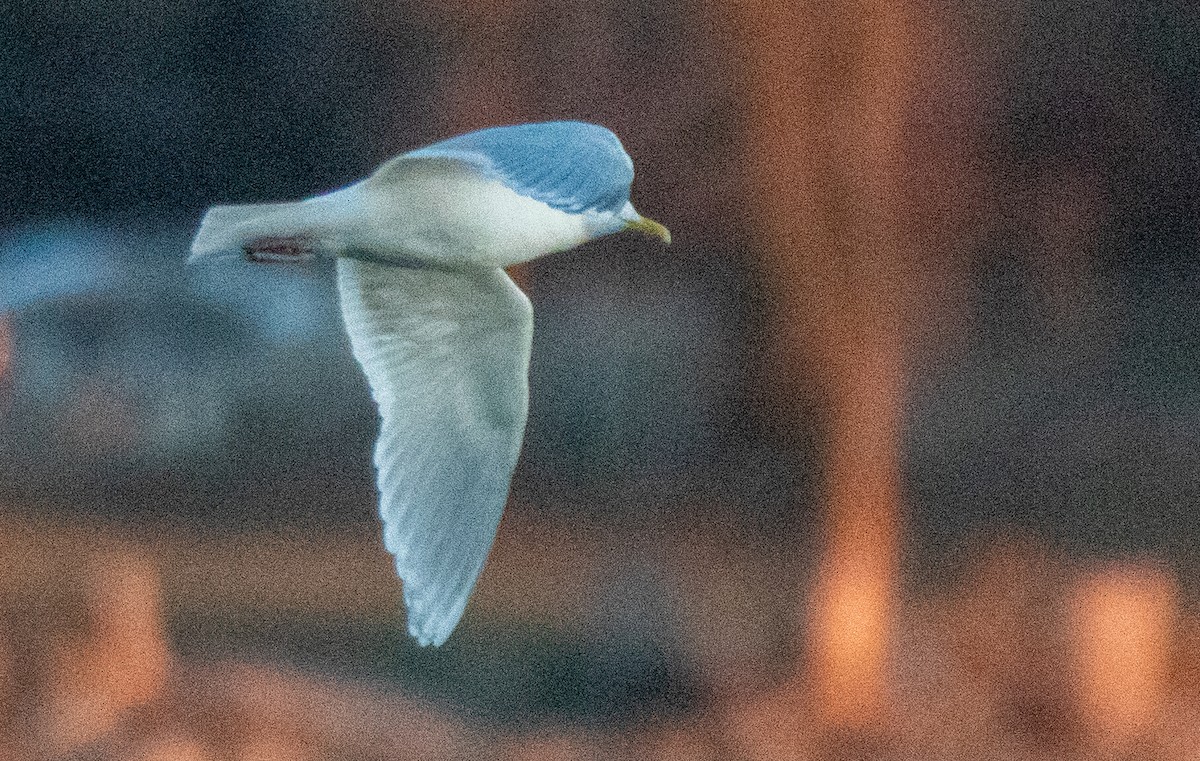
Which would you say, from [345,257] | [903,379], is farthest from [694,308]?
[345,257]

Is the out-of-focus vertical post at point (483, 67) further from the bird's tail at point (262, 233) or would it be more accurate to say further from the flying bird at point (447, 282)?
the bird's tail at point (262, 233)

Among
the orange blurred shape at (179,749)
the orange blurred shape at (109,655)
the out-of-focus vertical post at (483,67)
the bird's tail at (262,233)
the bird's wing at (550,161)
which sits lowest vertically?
the orange blurred shape at (179,749)

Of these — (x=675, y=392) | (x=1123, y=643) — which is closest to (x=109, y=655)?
(x=675, y=392)

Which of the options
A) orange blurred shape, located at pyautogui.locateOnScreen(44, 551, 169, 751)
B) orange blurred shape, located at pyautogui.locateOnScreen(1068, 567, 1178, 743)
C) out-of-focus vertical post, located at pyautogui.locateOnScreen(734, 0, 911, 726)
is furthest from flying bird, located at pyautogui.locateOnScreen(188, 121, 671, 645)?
orange blurred shape, located at pyautogui.locateOnScreen(1068, 567, 1178, 743)

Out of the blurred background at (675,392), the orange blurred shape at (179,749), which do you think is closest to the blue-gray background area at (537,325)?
the blurred background at (675,392)

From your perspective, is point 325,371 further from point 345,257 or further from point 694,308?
point 694,308

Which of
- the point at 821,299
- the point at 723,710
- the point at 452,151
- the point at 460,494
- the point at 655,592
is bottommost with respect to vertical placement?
the point at 723,710
